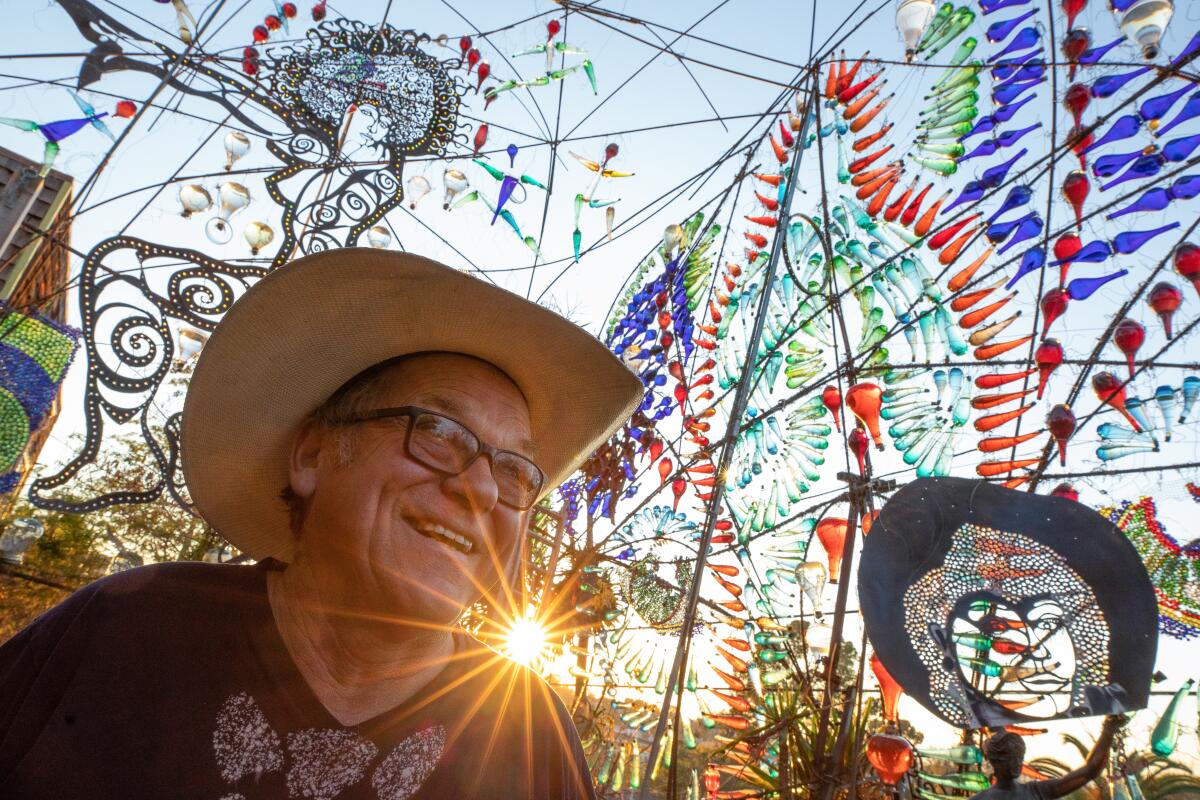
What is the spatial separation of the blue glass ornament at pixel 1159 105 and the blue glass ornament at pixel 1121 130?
0.04 m

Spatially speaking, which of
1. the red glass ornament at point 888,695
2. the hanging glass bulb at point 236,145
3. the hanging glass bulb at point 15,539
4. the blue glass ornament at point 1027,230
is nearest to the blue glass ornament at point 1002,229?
the blue glass ornament at point 1027,230

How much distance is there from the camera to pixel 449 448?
3.83ft

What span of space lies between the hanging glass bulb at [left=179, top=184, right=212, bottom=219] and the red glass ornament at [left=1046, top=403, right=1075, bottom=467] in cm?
524

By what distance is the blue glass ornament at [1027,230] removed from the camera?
11.1 ft

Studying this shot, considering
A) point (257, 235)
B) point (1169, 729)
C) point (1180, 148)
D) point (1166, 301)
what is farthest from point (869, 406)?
point (257, 235)

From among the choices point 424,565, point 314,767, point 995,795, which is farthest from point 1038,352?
point 314,767

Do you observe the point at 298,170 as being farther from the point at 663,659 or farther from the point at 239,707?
the point at 663,659

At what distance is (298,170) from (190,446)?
140 inches

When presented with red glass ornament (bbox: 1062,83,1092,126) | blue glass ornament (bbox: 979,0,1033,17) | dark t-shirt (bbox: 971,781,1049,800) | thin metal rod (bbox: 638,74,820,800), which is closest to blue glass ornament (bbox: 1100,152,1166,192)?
red glass ornament (bbox: 1062,83,1092,126)

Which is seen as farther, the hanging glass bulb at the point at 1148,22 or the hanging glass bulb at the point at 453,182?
the hanging glass bulb at the point at 453,182

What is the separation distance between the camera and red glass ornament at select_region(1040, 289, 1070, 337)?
11.2 ft

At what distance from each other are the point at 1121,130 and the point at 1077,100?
0.28 m

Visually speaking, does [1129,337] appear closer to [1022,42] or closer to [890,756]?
[1022,42]

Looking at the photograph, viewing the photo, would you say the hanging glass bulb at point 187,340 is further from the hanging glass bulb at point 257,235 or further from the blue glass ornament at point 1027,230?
the blue glass ornament at point 1027,230
